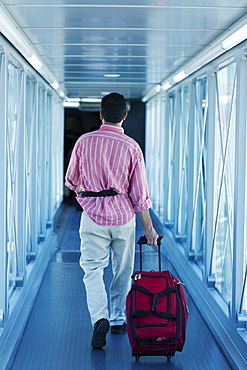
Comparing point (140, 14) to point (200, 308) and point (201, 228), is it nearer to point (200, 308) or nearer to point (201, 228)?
point (200, 308)

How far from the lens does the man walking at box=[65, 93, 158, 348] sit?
370cm

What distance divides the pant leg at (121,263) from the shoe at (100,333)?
0.28 metres

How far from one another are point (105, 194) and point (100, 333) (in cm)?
89

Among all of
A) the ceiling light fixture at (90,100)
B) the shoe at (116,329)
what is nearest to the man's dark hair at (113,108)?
the shoe at (116,329)

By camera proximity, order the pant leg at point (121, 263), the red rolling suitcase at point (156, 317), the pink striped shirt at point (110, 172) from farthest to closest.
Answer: the pant leg at point (121, 263), the pink striped shirt at point (110, 172), the red rolling suitcase at point (156, 317)

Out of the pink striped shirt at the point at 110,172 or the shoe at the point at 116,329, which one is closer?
the pink striped shirt at the point at 110,172

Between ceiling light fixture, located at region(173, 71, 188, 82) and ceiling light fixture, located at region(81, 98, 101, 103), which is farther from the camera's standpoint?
ceiling light fixture, located at region(81, 98, 101, 103)

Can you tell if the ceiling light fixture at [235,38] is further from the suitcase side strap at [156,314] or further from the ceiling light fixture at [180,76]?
the ceiling light fixture at [180,76]

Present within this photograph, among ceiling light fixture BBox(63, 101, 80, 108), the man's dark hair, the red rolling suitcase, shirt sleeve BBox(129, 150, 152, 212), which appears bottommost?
the red rolling suitcase

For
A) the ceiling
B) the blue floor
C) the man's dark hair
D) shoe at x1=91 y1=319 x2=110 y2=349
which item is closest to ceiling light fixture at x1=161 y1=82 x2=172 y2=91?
the ceiling

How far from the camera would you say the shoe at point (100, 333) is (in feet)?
12.3

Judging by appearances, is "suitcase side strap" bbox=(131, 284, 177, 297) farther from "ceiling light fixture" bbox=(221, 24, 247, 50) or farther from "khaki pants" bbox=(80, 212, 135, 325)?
"ceiling light fixture" bbox=(221, 24, 247, 50)

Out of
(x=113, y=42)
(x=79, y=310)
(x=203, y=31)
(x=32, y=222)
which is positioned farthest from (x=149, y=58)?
(x=79, y=310)

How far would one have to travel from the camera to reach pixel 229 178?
16.2 feet
